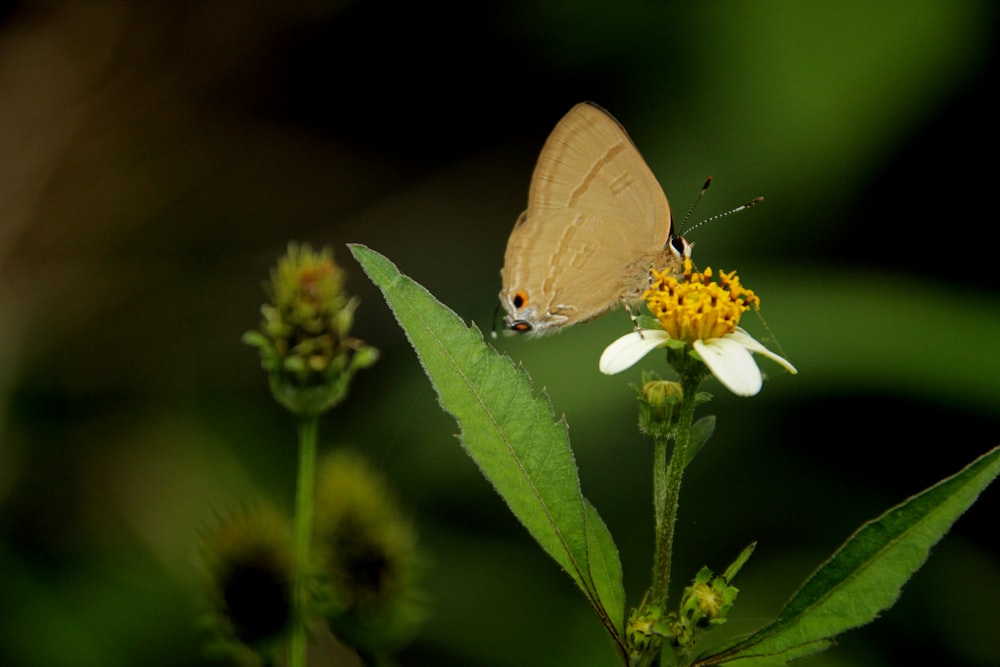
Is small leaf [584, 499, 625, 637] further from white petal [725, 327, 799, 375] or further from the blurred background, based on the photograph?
the blurred background

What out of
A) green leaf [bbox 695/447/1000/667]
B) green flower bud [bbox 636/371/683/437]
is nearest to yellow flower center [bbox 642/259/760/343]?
green flower bud [bbox 636/371/683/437]

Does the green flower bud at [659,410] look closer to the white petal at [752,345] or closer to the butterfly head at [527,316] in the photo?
the white petal at [752,345]

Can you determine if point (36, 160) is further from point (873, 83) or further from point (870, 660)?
point (870, 660)

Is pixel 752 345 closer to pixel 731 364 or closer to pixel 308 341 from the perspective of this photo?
pixel 731 364

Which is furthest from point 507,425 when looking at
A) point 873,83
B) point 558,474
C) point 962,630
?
point 873,83

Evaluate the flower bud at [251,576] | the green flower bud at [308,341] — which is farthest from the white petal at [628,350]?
the flower bud at [251,576]

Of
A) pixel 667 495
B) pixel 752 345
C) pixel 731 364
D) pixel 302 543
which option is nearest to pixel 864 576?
pixel 667 495

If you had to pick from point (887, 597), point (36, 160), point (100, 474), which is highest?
point (36, 160)
